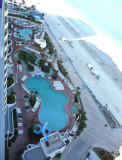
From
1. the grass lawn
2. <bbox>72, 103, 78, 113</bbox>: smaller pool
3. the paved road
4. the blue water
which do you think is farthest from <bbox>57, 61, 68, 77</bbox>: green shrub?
the blue water

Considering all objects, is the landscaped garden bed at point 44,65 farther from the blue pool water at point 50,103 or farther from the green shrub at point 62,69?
the green shrub at point 62,69

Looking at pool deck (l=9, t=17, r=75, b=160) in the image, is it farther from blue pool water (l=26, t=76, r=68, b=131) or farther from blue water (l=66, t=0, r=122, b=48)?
blue water (l=66, t=0, r=122, b=48)

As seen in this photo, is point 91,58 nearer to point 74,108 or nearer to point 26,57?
point 26,57

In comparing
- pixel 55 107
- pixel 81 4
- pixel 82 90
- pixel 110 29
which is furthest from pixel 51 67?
pixel 81 4

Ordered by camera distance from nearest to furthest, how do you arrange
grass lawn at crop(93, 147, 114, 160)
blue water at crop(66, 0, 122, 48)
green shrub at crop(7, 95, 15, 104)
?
grass lawn at crop(93, 147, 114, 160) → green shrub at crop(7, 95, 15, 104) → blue water at crop(66, 0, 122, 48)

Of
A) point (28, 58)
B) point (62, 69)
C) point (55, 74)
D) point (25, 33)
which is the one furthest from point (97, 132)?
point (25, 33)

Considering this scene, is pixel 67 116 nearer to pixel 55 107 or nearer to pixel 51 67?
pixel 55 107
